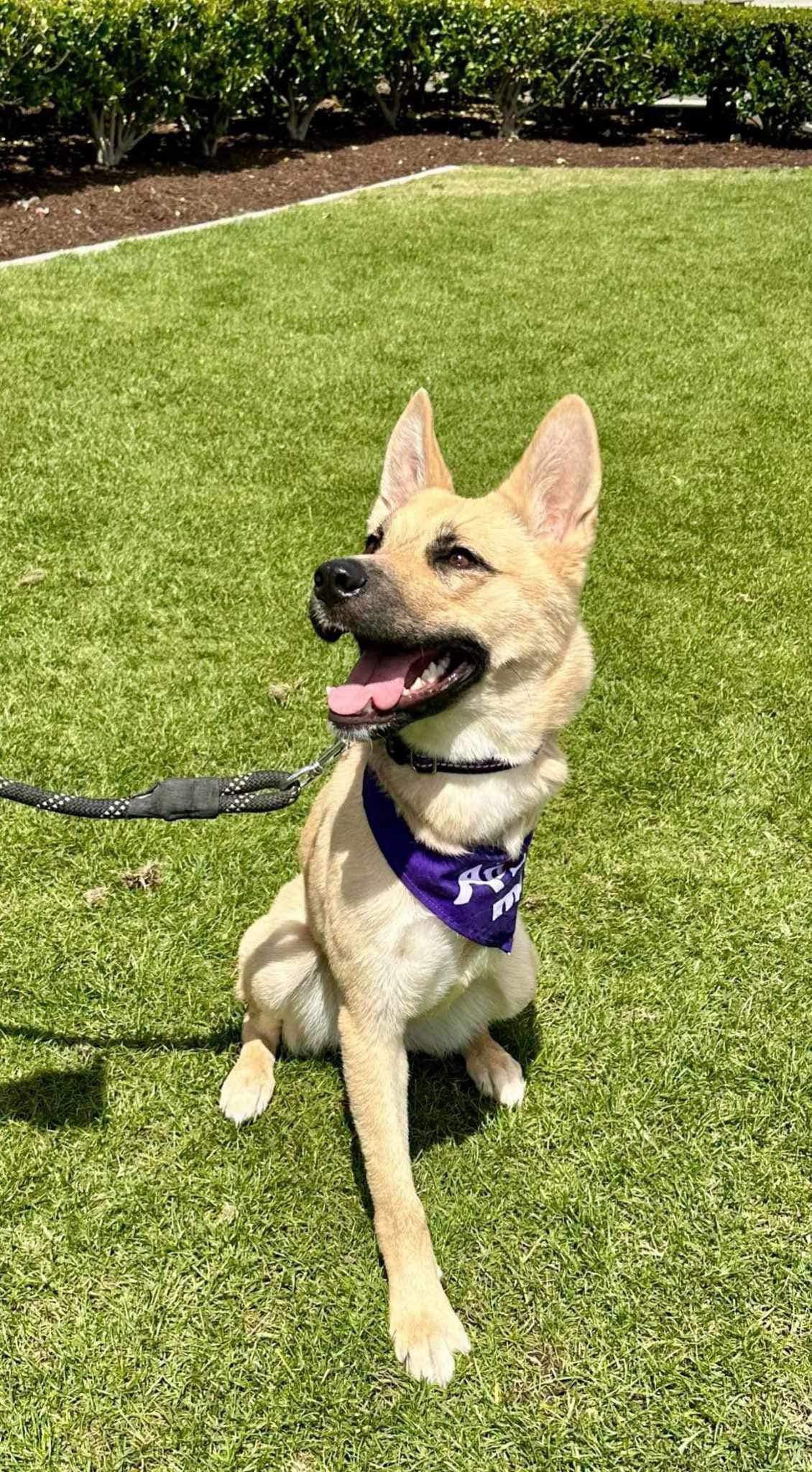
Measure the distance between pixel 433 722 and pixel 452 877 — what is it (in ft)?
1.24

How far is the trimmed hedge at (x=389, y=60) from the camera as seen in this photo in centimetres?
1006

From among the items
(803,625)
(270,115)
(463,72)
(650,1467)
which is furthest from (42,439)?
(463,72)

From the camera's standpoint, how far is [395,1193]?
240 centimetres

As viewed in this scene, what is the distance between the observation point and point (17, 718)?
4297mm

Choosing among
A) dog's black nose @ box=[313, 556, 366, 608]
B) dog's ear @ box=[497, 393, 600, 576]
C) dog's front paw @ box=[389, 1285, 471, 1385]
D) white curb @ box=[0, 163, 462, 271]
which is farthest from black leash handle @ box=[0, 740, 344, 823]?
white curb @ box=[0, 163, 462, 271]

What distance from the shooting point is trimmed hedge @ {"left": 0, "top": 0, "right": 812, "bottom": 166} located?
10.1 meters

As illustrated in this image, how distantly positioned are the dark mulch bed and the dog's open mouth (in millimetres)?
9005

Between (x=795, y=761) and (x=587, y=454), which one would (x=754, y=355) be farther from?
(x=587, y=454)

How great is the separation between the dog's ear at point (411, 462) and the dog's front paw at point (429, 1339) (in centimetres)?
204

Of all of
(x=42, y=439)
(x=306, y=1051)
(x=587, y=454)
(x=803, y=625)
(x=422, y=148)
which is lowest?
(x=306, y=1051)

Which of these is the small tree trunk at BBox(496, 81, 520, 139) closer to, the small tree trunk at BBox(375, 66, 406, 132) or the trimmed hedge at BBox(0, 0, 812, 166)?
the trimmed hedge at BBox(0, 0, 812, 166)

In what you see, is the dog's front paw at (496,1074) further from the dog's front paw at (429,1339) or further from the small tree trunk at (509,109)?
the small tree trunk at (509,109)

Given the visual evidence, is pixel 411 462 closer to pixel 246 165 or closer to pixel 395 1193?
pixel 395 1193

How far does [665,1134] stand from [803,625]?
122 inches
